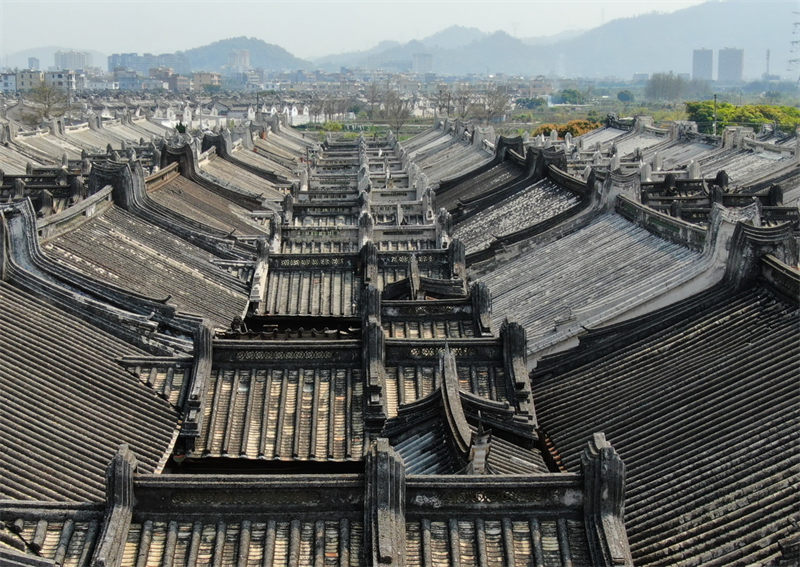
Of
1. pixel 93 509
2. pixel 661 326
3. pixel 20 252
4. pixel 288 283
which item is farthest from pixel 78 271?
pixel 661 326

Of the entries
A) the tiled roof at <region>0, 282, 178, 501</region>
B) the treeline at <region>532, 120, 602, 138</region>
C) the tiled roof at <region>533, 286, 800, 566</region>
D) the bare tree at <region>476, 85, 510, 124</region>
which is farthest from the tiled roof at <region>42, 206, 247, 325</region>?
the bare tree at <region>476, 85, 510, 124</region>

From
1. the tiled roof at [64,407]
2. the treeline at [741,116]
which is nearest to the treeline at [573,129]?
the treeline at [741,116]

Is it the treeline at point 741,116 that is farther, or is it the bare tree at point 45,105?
the bare tree at point 45,105

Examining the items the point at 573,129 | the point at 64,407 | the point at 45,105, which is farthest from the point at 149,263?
the point at 45,105

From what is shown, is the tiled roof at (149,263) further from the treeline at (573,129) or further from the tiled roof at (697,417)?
the treeline at (573,129)

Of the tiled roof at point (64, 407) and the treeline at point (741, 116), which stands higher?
the treeline at point (741, 116)

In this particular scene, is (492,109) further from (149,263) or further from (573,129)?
(149,263)

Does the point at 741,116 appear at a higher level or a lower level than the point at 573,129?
higher

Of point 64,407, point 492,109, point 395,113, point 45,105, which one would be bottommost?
point 64,407

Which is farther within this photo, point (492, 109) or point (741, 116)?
point (492, 109)

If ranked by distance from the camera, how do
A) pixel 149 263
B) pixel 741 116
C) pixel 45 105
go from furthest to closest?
pixel 45 105
pixel 741 116
pixel 149 263

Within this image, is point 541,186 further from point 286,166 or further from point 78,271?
point 286,166

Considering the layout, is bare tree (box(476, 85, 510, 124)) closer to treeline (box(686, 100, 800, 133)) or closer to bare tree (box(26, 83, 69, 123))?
treeline (box(686, 100, 800, 133))
